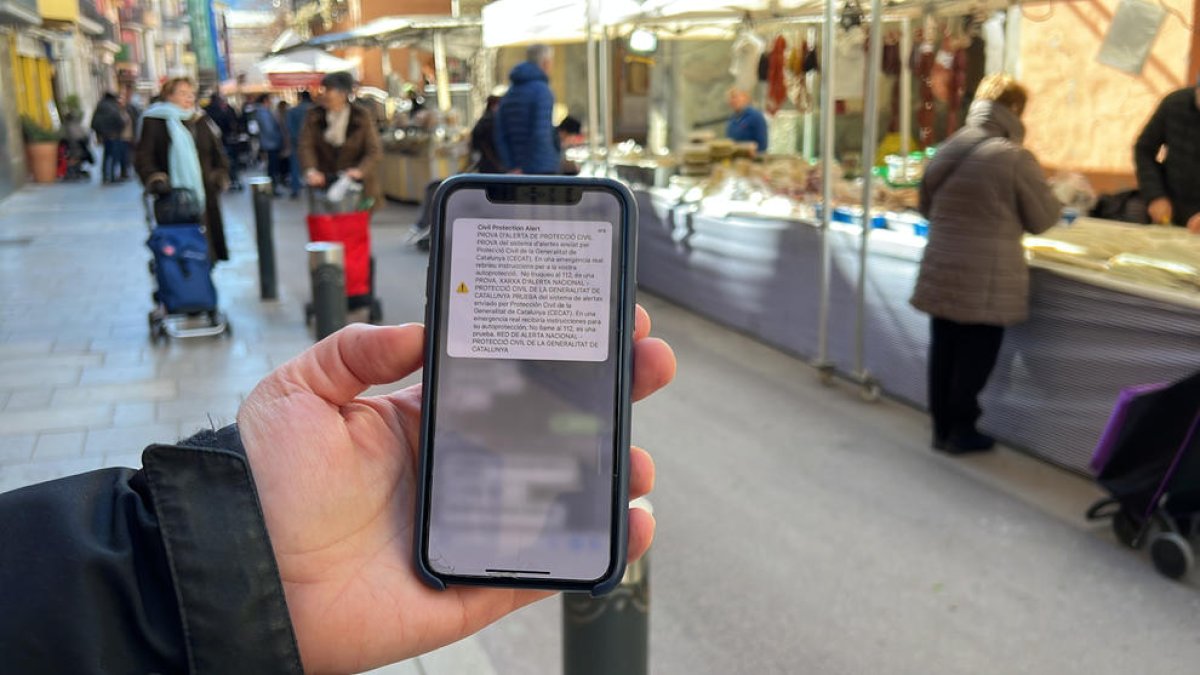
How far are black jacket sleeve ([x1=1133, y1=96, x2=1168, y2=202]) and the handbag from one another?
5.98 meters

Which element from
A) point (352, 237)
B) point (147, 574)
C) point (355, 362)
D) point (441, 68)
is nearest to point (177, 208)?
point (352, 237)

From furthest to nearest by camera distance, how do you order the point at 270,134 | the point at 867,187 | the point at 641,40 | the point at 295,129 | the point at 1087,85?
1. the point at 270,134
2. the point at 295,129
3. the point at 641,40
4. the point at 1087,85
5. the point at 867,187

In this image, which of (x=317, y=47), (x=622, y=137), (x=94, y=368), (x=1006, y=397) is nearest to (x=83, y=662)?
(x=1006, y=397)

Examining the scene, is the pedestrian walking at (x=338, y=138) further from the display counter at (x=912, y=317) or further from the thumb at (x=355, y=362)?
the thumb at (x=355, y=362)

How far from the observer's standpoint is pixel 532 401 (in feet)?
4.38

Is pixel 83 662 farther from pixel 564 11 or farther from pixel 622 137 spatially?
pixel 622 137

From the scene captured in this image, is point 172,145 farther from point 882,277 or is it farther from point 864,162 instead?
point 882,277

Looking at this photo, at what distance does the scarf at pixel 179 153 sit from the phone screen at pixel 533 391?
7.05 meters

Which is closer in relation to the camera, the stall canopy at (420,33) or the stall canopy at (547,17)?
the stall canopy at (547,17)

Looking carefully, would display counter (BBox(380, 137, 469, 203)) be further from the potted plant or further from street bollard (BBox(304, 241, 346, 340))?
the potted plant

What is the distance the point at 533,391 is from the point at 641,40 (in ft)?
31.9

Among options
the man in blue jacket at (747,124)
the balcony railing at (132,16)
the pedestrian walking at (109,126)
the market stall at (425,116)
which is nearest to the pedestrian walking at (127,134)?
the pedestrian walking at (109,126)

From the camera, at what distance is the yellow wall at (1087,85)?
9.12 meters

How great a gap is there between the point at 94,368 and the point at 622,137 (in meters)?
16.9
